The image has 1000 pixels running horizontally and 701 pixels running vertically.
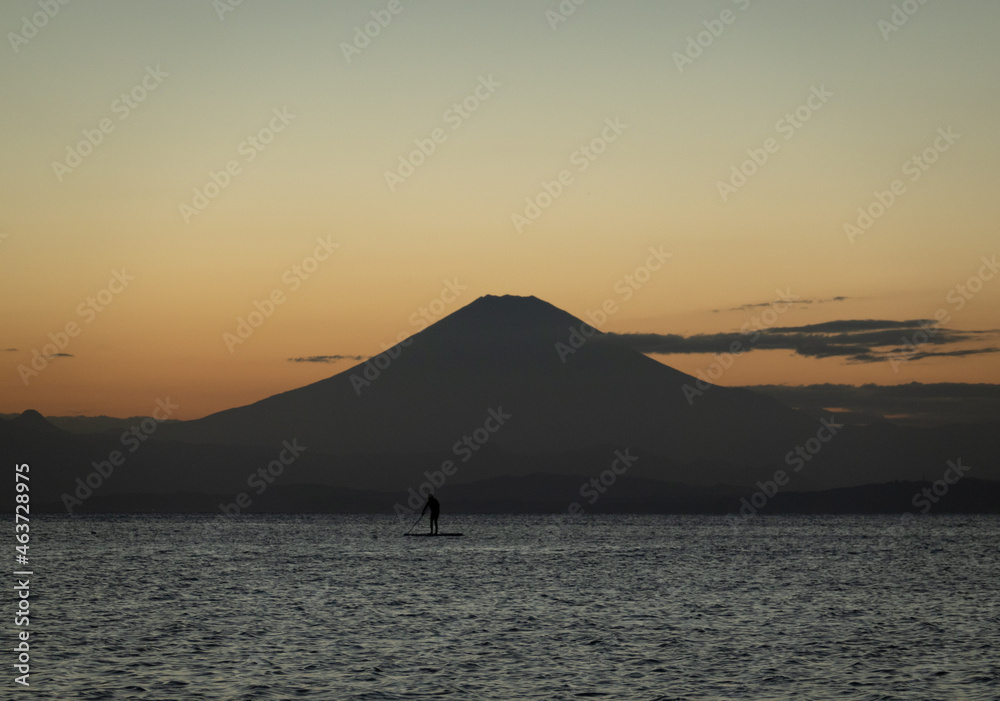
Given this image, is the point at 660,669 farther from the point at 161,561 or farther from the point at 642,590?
the point at 161,561

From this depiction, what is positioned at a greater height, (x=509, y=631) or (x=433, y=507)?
(x=433, y=507)

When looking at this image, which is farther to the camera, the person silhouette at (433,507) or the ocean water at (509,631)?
the person silhouette at (433,507)

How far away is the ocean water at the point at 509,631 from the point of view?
26.5 meters

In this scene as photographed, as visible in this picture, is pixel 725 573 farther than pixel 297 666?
Yes

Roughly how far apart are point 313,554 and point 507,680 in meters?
57.8

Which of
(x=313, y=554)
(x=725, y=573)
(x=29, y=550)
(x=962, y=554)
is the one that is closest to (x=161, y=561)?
(x=313, y=554)

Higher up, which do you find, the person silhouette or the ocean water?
the person silhouette

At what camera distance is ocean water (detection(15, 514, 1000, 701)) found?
87.1 ft

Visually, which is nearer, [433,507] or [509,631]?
[509,631]

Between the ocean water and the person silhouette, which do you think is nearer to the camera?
the ocean water

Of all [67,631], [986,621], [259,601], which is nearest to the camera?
[67,631]

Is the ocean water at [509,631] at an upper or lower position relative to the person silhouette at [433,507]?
lower

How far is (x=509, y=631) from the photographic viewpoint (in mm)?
35781

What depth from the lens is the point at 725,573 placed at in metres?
62.9
